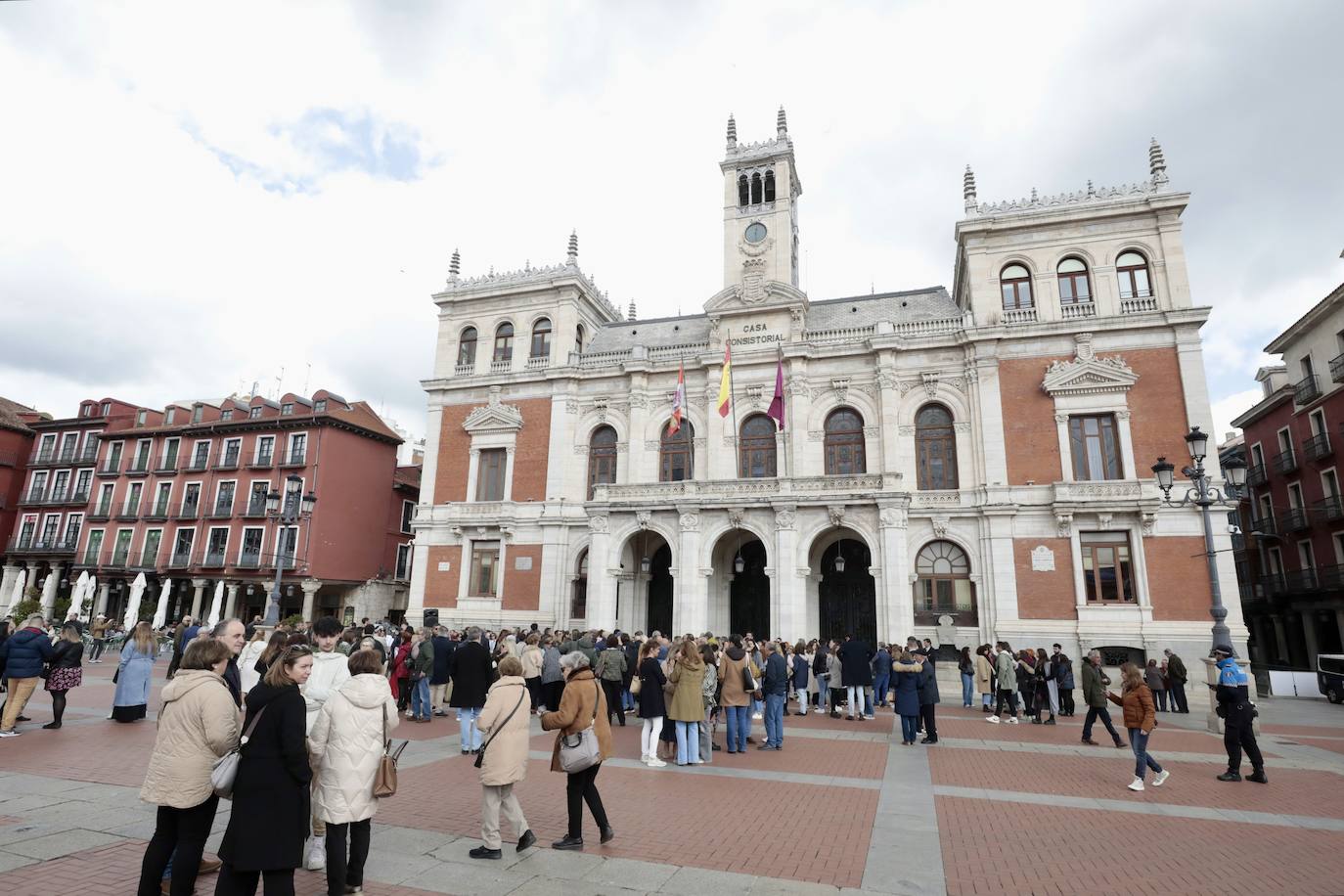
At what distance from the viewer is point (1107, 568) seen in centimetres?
2489

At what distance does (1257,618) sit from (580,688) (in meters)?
47.9

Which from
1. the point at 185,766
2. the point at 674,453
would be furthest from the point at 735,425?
the point at 185,766

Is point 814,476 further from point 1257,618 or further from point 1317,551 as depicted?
point 1257,618

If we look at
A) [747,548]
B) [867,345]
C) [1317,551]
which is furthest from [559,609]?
[1317,551]

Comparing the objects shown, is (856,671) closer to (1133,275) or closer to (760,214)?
(1133,275)

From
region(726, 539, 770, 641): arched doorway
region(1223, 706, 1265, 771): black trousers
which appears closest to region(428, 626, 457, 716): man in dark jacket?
region(1223, 706, 1265, 771): black trousers

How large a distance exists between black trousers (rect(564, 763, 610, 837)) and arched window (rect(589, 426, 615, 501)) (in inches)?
958

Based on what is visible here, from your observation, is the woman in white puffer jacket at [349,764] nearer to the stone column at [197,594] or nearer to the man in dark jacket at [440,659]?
the man in dark jacket at [440,659]

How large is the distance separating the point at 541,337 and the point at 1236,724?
29637 mm

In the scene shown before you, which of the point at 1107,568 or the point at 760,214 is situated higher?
the point at 760,214

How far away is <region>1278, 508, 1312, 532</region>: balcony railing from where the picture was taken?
32.7 metres

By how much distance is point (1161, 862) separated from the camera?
705 centimetres

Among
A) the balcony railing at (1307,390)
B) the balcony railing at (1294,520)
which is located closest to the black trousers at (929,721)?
the balcony railing at (1294,520)

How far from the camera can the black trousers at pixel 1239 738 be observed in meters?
10.5
